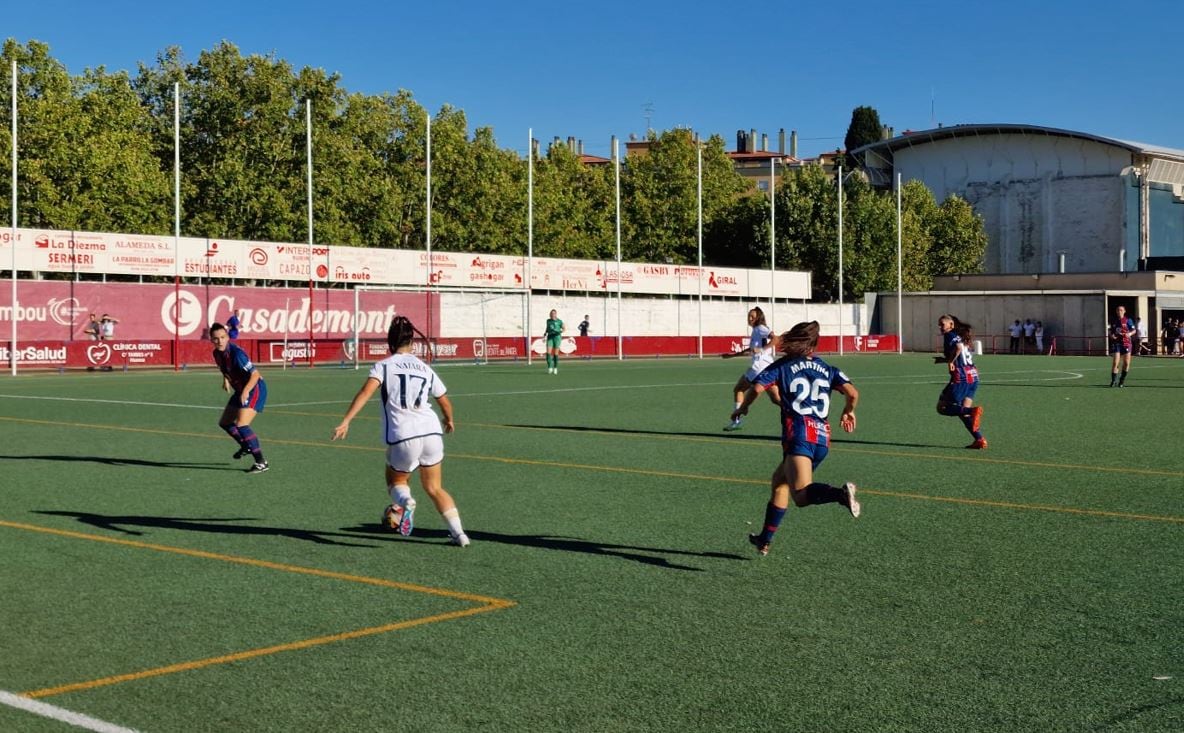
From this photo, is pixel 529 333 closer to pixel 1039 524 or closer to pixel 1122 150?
pixel 1039 524

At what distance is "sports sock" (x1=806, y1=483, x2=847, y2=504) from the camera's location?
29.8 feet

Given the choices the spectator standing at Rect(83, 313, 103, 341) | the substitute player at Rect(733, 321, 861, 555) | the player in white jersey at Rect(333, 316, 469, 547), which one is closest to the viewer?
the substitute player at Rect(733, 321, 861, 555)

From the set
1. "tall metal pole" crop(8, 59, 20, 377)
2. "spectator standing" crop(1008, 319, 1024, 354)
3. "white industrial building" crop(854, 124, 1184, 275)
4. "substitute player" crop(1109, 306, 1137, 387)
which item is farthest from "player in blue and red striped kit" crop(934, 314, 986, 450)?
"white industrial building" crop(854, 124, 1184, 275)

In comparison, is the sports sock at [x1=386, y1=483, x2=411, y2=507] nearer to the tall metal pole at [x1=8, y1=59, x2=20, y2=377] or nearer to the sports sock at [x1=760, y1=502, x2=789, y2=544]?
the sports sock at [x1=760, y1=502, x2=789, y2=544]

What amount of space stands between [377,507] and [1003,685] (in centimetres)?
699

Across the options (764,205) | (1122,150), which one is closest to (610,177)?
(764,205)

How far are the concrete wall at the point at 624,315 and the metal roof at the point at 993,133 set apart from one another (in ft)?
85.8

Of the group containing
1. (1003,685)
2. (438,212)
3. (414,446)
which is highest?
(438,212)

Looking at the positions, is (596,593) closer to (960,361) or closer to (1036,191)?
(960,361)

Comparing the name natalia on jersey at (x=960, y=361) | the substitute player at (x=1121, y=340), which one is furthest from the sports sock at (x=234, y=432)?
the substitute player at (x=1121, y=340)

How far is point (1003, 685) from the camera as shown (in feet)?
20.5

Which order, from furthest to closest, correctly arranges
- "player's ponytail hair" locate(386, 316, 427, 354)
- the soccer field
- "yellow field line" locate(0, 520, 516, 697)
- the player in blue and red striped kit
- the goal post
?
the goal post → the player in blue and red striped kit → "player's ponytail hair" locate(386, 316, 427, 354) → "yellow field line" locate(0, 520, 516, 697) → the soccer field

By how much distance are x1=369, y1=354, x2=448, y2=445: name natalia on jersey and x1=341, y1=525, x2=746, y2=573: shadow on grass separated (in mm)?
1149

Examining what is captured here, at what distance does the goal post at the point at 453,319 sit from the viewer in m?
52.9
